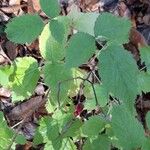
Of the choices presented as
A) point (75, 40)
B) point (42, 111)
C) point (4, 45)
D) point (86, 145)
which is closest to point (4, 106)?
point (42, 111)

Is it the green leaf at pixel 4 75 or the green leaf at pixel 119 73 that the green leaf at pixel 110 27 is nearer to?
the green leaf at pixel 119 73

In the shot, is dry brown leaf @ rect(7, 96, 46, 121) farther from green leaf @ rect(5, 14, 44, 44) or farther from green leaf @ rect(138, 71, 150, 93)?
green leaf @ rect(5, 14, 44, 44)

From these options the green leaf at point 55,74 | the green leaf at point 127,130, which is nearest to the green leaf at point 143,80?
the green leaf at point 55,74

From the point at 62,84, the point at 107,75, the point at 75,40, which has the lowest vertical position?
the point at 62,84

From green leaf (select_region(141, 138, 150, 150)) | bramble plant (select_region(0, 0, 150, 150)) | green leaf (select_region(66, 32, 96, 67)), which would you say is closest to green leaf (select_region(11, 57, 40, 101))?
bramble plant (select_region(0, 0, 150, 150))

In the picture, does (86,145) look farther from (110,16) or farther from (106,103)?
(110,16)

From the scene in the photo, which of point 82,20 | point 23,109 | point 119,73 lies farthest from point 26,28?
point 23,109
